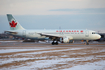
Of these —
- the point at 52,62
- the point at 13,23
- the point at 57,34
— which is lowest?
the point at 52,62

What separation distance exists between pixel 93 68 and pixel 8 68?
530 cm

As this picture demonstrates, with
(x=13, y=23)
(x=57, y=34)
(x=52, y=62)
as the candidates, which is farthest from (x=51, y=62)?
(x=13, y=23)

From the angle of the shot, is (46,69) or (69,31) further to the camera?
(69,31)

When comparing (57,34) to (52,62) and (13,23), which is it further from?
(52,62)

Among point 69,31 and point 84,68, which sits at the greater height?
point 69,31

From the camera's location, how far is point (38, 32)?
139 ft

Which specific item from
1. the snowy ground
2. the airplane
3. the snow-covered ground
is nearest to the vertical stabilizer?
the airplane

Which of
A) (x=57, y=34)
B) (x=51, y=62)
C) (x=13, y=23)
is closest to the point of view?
(x=51, y=62)

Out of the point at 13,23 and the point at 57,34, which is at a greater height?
the point at 13,23

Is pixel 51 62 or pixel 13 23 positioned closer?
pixel 51 62

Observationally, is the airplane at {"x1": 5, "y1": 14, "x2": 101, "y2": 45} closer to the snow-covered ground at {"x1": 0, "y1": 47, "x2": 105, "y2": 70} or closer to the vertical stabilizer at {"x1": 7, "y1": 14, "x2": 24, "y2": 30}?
the vertical stabilizer at {"x1": 7, "y1": 14, "x2": 24, "y2": 30}

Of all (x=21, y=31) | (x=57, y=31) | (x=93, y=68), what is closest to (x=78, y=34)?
(x=57, y=31)

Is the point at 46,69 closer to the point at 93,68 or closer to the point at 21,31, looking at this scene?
the point at 93,68

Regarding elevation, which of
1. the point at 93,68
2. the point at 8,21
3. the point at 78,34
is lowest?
the point at 93,68
